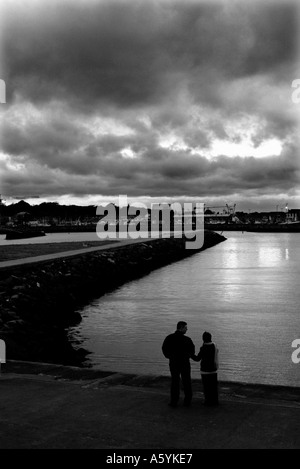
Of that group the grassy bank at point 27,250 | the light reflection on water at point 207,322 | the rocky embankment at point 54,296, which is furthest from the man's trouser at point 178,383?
A: the grassy bank at point 27,250

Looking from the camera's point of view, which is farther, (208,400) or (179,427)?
(208,400)

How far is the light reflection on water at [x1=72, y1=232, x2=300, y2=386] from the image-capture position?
43.1 feet

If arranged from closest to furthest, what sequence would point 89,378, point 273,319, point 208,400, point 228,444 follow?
1. point 228,444
2. point 208,400
3. point 89,378
4. point 273,319

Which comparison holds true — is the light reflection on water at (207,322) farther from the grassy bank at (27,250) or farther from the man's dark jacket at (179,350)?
the grassy bank at (27,250)

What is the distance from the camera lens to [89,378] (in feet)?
28.9

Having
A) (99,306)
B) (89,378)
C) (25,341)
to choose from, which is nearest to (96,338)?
(25,341)

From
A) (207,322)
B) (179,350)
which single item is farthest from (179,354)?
(207,322)

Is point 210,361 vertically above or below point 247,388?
above

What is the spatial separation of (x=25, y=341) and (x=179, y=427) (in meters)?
8.69

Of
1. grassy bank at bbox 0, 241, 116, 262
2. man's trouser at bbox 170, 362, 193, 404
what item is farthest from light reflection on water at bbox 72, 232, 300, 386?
grassy bank at bbox 0, 241, 116, 262

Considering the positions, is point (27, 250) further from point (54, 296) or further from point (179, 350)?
point (179, 350)

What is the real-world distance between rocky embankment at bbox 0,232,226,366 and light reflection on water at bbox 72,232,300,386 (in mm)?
801
